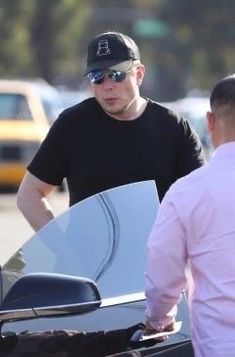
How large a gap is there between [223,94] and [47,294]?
702mm

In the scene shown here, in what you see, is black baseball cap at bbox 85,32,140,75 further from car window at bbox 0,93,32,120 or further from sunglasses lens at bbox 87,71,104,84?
car window at bbox 0,93,32,120

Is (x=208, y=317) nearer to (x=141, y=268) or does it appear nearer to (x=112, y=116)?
(x=141, y=268)

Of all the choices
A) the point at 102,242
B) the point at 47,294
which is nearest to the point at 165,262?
the point at 47,294

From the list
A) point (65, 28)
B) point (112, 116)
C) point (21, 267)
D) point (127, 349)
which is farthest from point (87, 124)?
point (65, 28)

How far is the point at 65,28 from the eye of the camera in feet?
196

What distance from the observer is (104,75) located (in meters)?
4.37

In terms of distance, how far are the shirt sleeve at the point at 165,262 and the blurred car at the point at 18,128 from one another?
46.4 feet

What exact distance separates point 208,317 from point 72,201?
4.71ft

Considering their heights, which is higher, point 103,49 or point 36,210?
point 103,49

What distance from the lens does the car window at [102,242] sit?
3.69m

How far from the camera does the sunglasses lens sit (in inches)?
172

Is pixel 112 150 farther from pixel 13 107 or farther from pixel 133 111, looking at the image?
pixel 13 107

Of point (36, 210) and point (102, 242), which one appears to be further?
point (36, 210)

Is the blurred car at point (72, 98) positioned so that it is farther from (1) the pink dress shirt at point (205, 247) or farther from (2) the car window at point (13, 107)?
(1) the pink dress shirt at point (205, 247)
